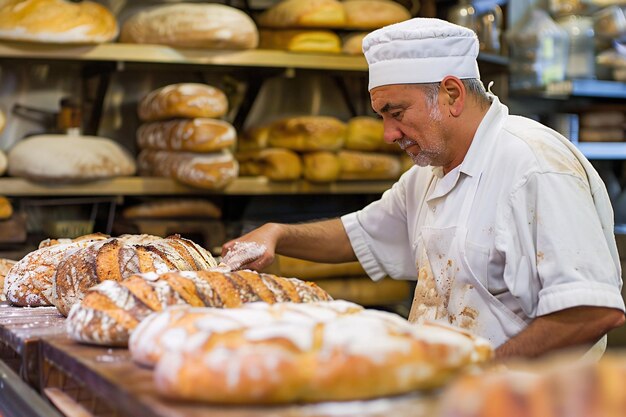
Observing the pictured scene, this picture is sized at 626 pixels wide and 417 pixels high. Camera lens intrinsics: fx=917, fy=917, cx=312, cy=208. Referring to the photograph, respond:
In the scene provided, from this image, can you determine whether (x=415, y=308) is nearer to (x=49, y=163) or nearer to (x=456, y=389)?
(x=456, y=389)

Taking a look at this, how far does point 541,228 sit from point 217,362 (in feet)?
3.54

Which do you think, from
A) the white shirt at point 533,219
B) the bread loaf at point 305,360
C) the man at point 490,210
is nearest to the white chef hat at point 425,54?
the man at point 490,210

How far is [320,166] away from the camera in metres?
4.18

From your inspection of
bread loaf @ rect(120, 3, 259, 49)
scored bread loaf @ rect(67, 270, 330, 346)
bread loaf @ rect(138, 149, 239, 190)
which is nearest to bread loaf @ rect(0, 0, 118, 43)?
bread loaf @ rect(120, 3, 259, 49)

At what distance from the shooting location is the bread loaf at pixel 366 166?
4.28 m

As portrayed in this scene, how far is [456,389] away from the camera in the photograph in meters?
0.91

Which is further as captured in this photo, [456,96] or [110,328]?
[456,96]

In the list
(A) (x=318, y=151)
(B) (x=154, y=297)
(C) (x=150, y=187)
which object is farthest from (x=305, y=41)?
(B) (x=154, y=297)

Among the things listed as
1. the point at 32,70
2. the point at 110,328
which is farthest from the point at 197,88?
the point at 110,328

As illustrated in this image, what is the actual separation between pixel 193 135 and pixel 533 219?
6.89ft

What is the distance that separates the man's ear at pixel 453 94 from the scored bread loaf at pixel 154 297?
696 mm

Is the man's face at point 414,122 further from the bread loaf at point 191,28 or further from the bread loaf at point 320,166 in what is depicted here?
the bread loaf at point 320,166

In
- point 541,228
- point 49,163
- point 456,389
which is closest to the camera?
point 456,389

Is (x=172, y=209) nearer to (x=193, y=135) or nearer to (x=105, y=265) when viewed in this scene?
(x=193, y=135)
